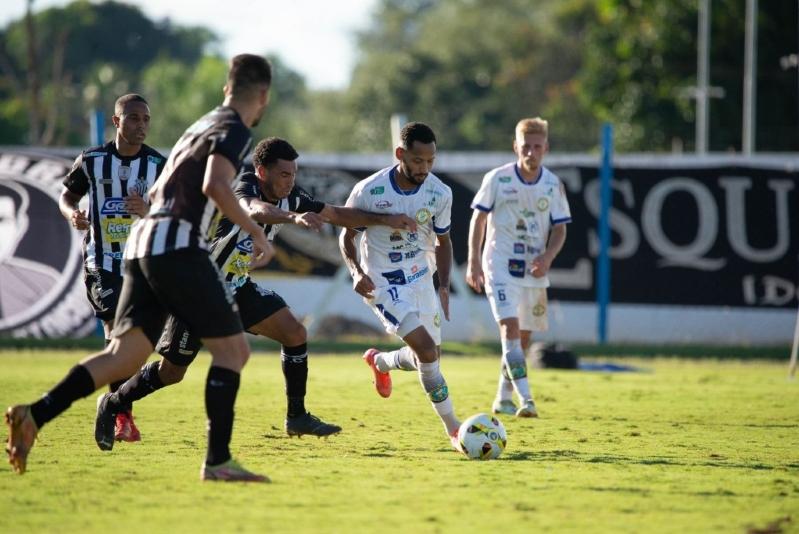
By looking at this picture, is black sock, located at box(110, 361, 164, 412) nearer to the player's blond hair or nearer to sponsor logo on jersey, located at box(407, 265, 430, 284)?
sponsor logo on jersey, located at box(407, 265, 430, 284)

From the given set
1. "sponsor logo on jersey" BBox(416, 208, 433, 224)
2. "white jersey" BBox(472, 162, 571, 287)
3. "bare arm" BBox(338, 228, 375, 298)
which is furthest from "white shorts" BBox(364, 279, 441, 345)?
"white jersey" BBox(472, 162, 571, 287)

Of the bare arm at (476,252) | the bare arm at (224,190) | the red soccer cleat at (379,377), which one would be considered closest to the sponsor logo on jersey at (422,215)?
the red soccer cleat at (379,377)

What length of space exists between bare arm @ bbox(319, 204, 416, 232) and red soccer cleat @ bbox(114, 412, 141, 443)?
1.99 m

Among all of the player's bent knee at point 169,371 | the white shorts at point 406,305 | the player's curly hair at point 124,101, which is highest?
the player's curly hair at point 124,101

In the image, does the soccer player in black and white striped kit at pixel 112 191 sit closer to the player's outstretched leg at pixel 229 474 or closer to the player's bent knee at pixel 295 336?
the player's bent knee at pixel 295 336

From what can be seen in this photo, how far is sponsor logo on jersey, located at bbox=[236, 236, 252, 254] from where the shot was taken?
8852 millimetres

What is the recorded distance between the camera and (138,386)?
891cm

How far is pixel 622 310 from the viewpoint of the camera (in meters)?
18.8

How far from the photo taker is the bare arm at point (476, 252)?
1079 centimetres

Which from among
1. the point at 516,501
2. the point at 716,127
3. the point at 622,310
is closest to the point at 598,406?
the point at 516,501

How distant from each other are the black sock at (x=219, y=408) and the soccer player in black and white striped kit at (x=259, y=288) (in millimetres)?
→ 1672

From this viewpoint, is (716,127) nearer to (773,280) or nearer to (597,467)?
(773,280)

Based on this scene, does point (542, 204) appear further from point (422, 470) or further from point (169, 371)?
point (422, 470)

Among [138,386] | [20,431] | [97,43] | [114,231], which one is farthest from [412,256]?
[97,43]
